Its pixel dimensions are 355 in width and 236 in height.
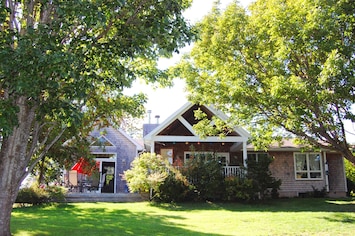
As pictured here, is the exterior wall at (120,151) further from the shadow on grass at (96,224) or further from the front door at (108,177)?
the shadow on grass at (96,224)

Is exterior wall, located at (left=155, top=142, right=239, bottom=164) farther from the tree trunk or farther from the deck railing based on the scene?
the tree trunk

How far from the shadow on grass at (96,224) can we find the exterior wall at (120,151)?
8741mm

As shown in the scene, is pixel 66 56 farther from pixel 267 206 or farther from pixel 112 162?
pixel 112 162

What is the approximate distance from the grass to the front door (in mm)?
7393

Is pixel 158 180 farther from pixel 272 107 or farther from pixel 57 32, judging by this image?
pixel 57 32

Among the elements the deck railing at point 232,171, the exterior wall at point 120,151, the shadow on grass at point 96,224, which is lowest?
the shadow on grass at point 96,224

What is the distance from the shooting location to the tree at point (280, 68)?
1020cm

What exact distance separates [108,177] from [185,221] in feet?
40.2

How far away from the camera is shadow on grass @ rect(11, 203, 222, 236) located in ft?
29.0

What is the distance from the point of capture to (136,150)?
22.4 m

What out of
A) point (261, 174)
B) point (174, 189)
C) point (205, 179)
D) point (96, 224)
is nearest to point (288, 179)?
point (261, 174)

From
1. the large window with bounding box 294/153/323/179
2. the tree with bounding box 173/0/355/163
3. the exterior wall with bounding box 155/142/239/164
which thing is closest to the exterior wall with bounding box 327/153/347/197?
the large window with bounding box 294/153/323/179

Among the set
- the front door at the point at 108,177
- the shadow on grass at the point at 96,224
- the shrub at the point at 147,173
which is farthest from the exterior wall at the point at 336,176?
the front door at the point at 108,177

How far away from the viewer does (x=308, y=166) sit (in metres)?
20.6
